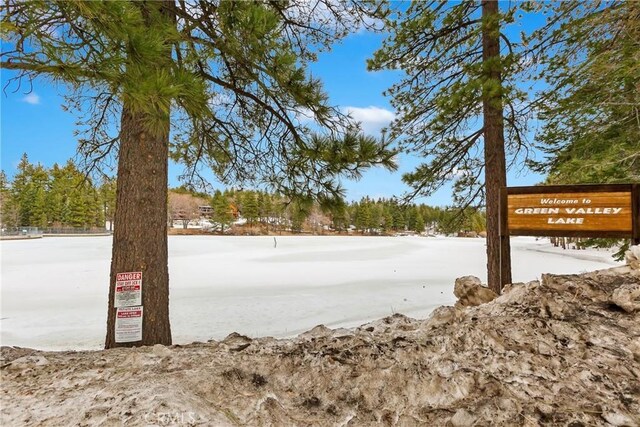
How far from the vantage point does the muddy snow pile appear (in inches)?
57.1

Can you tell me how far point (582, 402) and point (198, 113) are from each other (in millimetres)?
2457

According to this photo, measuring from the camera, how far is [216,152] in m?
4.25

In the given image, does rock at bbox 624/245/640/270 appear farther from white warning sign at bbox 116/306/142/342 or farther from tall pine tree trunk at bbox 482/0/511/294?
white warning sign at bbox 116/306/142/342

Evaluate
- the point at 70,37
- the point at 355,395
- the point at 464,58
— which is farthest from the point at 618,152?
the point at 70,37

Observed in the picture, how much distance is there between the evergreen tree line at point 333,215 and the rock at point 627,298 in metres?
2.15

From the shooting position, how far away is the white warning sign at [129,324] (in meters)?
2.63

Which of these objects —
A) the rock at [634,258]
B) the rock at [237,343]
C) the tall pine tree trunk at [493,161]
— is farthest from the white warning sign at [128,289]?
the tall pine tree trunk at [493,161]

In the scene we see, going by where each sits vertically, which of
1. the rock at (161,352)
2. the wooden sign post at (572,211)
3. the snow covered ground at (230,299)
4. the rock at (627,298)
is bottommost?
the snow covered ground at (230,299)

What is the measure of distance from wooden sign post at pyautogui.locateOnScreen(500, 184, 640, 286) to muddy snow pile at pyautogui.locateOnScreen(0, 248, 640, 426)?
1.11m

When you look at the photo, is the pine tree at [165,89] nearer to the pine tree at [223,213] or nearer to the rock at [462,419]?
the rock at [462,419]

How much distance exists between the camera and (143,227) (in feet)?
8.91

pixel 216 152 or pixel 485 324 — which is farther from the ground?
pixel 216 152

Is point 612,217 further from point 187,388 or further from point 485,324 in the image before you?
point 187,388

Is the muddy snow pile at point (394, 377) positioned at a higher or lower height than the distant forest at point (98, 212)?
lower
